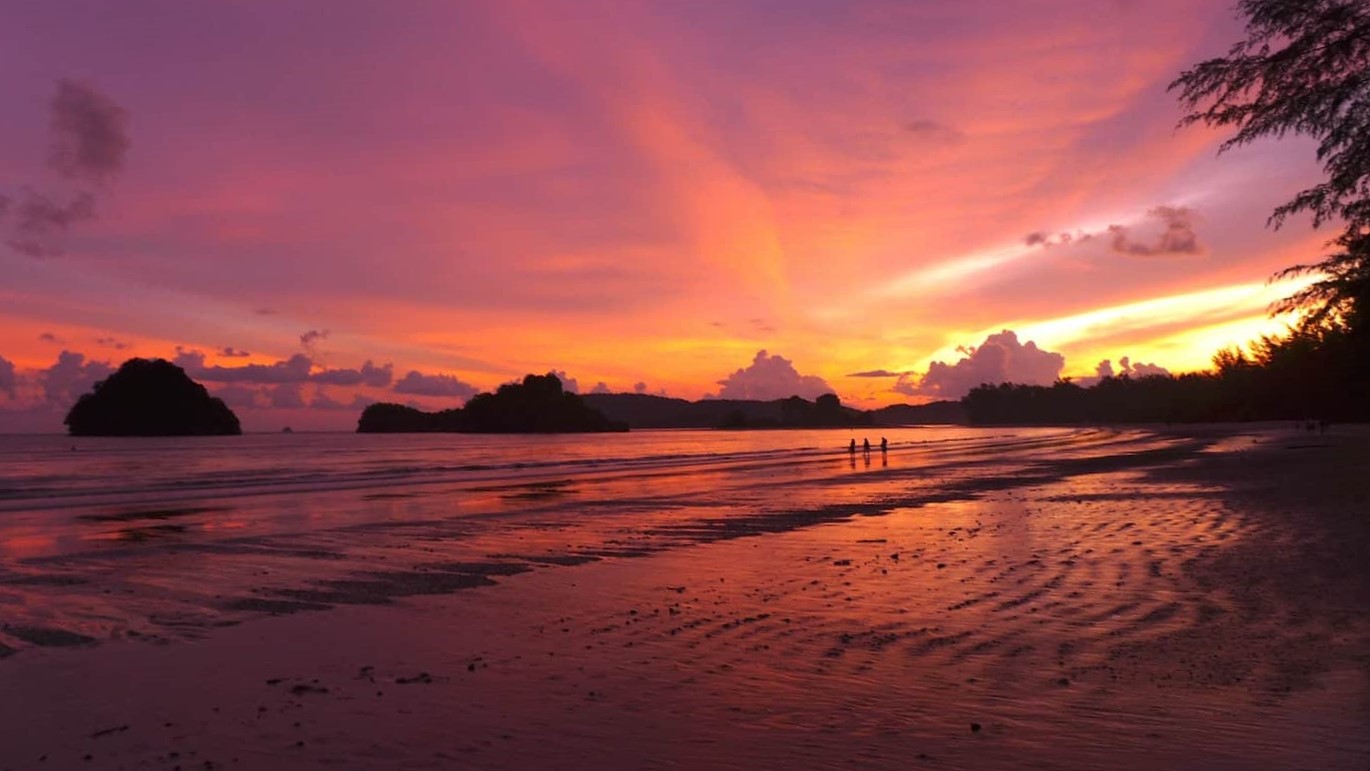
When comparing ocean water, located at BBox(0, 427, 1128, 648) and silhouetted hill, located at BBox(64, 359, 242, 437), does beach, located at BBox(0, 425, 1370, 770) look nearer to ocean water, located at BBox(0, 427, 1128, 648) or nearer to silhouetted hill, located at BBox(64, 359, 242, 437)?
ocean water, located at BBox(0, 427, 1128, 648)

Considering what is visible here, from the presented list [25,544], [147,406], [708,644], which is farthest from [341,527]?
Result: [147,406]

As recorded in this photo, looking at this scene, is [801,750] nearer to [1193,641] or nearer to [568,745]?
[568,745]

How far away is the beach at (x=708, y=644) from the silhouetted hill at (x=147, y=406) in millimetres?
188553

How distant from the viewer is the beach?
6.10 meters

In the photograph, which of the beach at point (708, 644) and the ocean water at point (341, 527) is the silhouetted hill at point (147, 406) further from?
the beach at point (708, 644)

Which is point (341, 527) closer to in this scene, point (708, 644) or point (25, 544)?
point (25, 544)

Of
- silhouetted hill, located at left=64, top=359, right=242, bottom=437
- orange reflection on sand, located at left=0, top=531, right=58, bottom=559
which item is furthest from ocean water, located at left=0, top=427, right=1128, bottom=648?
silhouetted hill, located at left=64, top=359, right=242, bottom=437

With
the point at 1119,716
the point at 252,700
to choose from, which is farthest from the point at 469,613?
the point at 1119,716

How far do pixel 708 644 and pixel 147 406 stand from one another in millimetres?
209650

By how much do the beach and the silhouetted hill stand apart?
18855cm

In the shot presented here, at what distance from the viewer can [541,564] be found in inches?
612

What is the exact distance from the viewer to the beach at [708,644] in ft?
20.0

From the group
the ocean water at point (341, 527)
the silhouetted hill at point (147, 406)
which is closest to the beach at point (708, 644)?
the ocean water at point (341, 527)

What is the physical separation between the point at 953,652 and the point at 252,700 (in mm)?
6376
